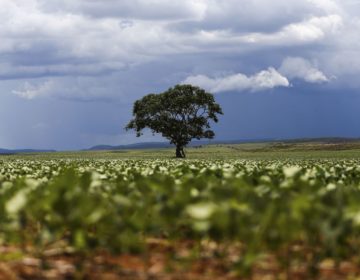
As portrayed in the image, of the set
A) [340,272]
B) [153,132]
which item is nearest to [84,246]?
[340,272]

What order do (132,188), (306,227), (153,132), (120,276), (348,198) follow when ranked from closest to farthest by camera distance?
(306,227) < (120,276) < (348,198) < (132,188) < (153,132)

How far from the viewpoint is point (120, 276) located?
6500mm

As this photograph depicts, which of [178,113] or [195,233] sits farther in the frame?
[178,113]

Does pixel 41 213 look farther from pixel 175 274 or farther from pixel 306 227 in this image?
pixel 306 227

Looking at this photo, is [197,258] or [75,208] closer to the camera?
[75,208]

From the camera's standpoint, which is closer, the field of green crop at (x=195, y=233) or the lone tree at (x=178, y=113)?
the field of green crop at (x=195, y=233)

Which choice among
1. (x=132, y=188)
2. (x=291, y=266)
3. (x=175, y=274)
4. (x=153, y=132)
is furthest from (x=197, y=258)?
(x=153, y=132)

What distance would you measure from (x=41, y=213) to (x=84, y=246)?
1.25 m

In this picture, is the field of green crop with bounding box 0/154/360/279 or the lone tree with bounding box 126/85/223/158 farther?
the lone tree with bounding box 126/85/223/158

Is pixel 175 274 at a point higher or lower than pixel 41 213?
lower

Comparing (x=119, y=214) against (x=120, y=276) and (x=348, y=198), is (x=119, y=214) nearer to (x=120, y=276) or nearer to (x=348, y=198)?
(x=120, y=276)

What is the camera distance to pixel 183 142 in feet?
355

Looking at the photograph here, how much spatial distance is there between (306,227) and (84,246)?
7.43 feet

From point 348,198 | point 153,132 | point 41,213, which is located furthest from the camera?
point 153,132
